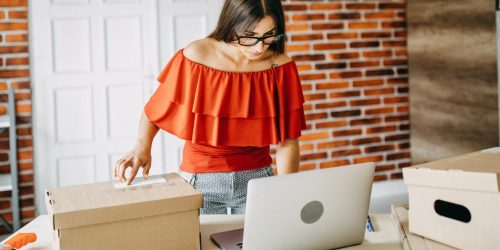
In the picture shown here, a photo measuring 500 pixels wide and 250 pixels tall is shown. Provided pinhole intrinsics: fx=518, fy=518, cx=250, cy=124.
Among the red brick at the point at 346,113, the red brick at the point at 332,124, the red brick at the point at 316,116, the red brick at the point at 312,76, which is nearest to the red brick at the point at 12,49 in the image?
the red brick at the point at 312,76

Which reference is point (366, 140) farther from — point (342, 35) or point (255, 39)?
point (255, 39)

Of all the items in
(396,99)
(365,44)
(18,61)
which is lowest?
(396,99)

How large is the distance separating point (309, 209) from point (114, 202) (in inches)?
19.4

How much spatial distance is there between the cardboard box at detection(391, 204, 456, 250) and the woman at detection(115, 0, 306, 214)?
51cm

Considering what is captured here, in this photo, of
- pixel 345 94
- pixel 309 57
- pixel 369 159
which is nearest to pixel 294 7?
pixel 309 57

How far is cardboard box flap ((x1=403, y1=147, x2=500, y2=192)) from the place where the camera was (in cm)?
121

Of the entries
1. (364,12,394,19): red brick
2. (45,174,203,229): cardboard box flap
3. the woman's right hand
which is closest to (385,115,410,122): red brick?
(364,12,394,19): red brick

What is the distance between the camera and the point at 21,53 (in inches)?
136

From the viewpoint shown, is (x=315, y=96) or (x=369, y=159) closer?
(x=315, y=96)

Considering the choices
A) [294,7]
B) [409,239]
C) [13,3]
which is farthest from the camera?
[294,7]

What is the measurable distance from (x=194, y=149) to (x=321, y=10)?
249 centimetres

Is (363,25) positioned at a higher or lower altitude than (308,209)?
higher

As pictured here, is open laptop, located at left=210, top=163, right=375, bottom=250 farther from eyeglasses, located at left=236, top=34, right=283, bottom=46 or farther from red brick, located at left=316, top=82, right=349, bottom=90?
red brick, located at left=316, top=82, right=349, bottom=90

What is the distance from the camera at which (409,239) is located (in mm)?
1369
